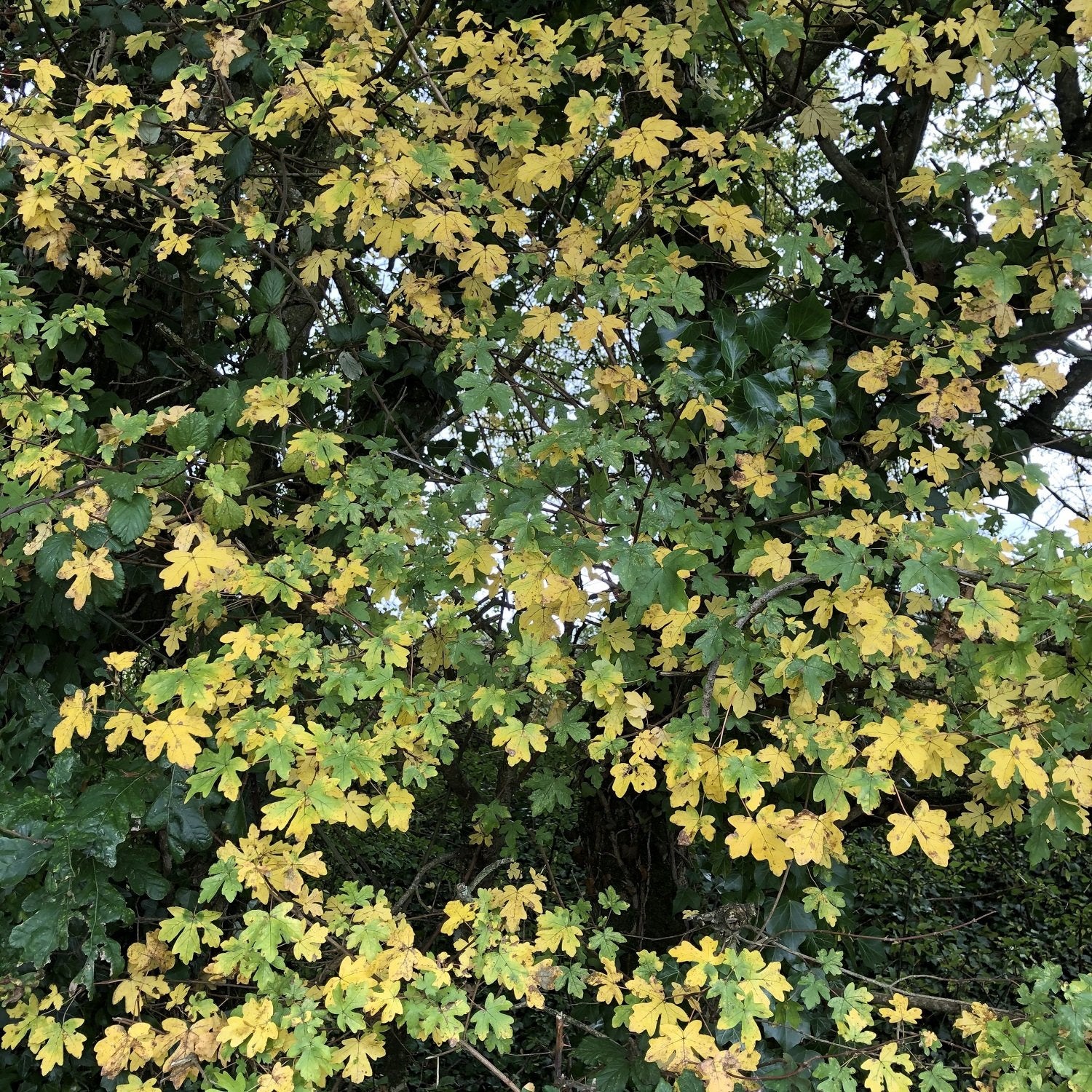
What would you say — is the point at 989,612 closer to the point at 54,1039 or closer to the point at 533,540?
the point at 533,540

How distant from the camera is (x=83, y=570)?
76.6 inches

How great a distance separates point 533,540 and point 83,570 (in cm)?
103

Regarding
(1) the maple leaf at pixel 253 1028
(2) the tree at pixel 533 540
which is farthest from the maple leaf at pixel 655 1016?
(1) the maple leaf at pixel 253 1028

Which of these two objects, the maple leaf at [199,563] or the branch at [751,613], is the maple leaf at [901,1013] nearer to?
the branch at [751,613]

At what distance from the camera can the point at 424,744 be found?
2.13 meters

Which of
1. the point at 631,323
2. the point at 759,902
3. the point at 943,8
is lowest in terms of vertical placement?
the point at 759,902

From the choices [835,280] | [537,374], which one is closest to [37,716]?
[537,374]

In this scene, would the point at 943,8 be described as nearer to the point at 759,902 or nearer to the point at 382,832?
the point at 759,902

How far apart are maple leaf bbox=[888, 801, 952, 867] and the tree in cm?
1

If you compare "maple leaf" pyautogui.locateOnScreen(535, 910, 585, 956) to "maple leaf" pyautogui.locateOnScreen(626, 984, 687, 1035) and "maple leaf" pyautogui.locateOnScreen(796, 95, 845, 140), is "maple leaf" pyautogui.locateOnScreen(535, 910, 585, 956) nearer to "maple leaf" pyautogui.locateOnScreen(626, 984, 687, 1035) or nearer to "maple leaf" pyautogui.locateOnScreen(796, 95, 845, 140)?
"maple leaf" pyautogui.locateOnScreen(626, 984, 687, 1035)

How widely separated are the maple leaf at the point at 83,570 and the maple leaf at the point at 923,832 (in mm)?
1799

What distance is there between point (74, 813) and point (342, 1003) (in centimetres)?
84

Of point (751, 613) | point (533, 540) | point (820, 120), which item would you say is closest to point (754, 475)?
point (751, 613)

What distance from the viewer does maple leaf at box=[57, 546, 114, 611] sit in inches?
76.2
